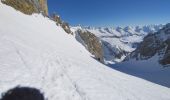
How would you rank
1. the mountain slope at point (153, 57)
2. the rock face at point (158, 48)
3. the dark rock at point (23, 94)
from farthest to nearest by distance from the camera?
the rock face at point (158, 48), the mountain slope at point (153, 57), the dark rock at point (23, 94)

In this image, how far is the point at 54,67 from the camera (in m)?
21.1

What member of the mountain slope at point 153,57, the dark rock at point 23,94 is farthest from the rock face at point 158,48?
the dark rock at point 23,94

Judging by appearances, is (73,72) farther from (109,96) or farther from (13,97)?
(13,97)

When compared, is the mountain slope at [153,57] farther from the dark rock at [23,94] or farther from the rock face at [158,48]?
the dark rock at [23,94]

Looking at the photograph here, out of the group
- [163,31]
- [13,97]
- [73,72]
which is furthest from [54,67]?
[163,31]

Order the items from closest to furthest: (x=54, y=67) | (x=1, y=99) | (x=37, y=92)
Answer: (x=1, y=99), (x=37, y=92), (x=54, y=67)

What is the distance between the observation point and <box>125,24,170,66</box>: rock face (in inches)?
3904

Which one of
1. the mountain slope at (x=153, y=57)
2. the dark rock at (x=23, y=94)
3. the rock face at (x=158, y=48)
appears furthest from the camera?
the rock face at (x=158, y=48)

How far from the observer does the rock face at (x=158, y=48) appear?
9916cm

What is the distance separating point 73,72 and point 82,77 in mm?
1061

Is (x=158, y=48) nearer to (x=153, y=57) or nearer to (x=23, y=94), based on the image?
(x=153, y=57)

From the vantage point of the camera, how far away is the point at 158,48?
11425cm

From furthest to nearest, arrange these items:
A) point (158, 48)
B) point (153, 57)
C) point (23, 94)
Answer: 1. point (158, 48)
2. point (153, 57)
3. point (23, 94)

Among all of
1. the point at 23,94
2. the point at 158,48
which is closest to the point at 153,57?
the point at 158,48
